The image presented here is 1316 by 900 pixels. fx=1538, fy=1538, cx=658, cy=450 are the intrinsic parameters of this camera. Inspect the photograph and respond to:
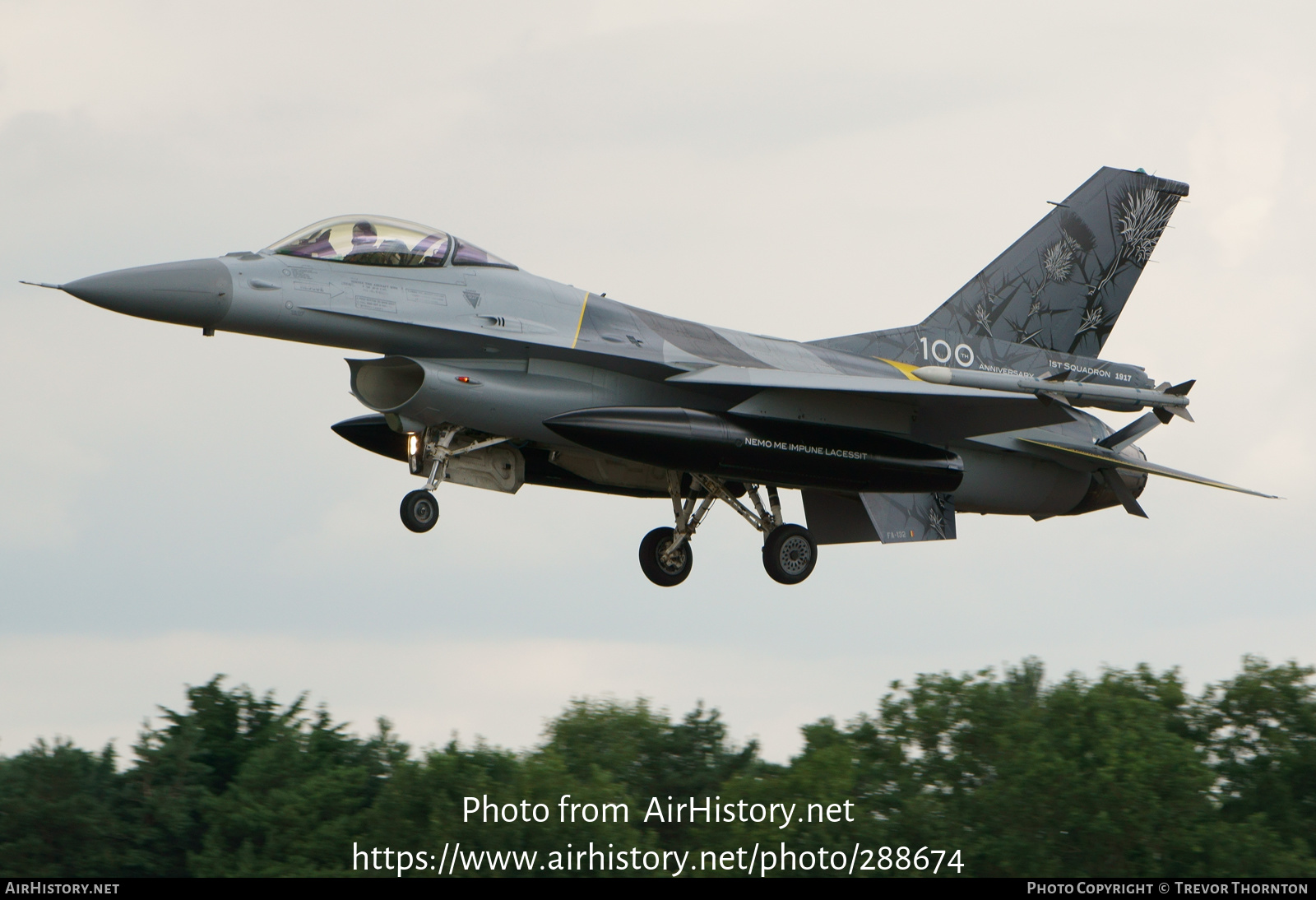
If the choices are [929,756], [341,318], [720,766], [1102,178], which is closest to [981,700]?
[929,756]

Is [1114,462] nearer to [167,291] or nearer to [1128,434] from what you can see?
[1128,434]

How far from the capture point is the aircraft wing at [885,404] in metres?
16.7

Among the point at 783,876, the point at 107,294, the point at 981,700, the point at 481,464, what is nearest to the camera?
the point at 107,294

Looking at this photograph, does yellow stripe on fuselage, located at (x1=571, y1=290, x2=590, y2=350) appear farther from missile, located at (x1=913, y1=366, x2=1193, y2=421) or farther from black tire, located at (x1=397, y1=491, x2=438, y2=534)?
missile, located at (x1=913, y1=366, x2=1193, y2=421)

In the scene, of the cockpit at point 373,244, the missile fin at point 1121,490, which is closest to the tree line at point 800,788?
the missile fin at point 1121,490

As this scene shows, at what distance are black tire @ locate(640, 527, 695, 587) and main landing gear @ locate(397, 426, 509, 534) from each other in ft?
11.6

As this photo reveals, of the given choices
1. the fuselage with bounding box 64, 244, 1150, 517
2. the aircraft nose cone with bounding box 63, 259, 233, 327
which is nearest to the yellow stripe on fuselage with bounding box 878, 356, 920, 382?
the fuselage with bounding box 64, 244, 1150, 517

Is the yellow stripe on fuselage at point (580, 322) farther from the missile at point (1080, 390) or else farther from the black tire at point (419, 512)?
the missile at point (1080, 390)

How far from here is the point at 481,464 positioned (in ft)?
55.3

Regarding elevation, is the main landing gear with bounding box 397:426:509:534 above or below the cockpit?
below

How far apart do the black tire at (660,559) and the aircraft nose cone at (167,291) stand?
640 centimetres

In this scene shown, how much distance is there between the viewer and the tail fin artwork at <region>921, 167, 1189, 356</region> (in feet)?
67.2

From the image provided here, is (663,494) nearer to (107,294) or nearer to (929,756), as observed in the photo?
(107,294)
